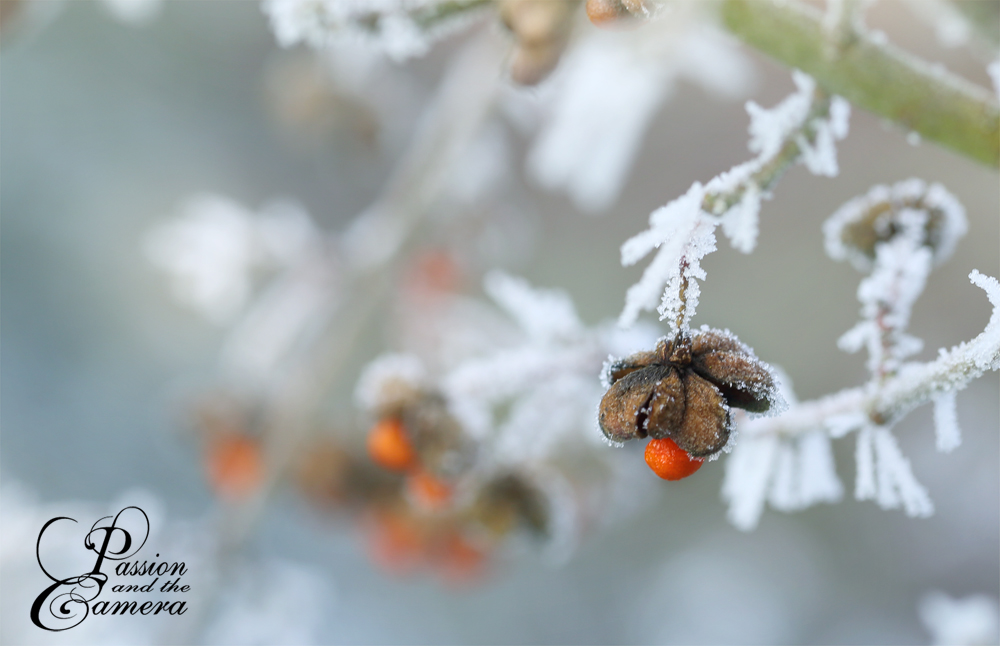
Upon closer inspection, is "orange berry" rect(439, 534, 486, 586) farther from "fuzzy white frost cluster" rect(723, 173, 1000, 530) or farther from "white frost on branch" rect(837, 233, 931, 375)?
"white frost on branch" rect(837, 233, 931, 375)

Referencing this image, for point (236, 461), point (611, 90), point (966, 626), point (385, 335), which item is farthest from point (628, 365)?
point (385, 335)

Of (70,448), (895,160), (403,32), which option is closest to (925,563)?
(895,160)

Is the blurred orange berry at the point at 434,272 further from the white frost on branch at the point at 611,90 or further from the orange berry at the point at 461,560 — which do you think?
the orange berry at the point at 461,560

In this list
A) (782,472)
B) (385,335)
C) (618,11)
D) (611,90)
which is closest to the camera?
(618,11)

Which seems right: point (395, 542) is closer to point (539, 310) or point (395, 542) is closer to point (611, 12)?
point (539, 310)

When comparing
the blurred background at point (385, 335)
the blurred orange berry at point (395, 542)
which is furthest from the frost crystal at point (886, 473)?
the blurred background at point (385, 335)

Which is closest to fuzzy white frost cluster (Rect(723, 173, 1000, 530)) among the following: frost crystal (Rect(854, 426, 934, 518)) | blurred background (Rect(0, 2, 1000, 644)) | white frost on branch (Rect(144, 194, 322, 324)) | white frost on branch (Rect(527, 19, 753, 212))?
frost crystal (Rect(854, 426, 934, 518))
